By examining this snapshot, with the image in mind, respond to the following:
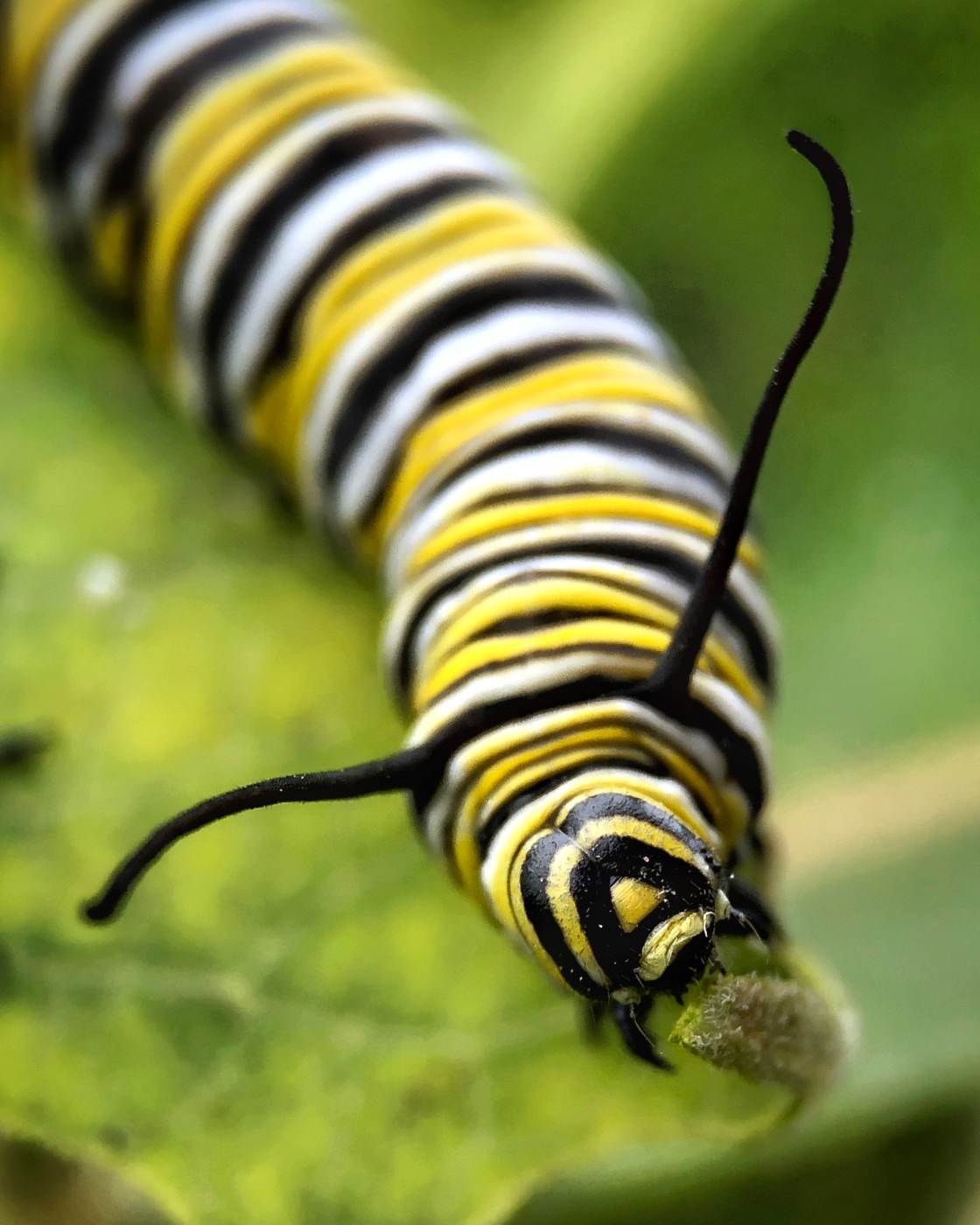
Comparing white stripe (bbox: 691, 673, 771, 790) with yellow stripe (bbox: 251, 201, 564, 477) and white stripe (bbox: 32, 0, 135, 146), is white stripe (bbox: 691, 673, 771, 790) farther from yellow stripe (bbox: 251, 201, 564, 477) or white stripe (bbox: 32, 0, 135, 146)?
→ white stripe (bbox: 32, 0, 135, 146)

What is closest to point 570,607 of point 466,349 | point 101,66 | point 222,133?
point 466,349

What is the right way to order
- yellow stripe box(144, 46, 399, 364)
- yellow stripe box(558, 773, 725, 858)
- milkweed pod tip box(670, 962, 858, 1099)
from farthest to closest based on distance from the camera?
1. yellow stripe box(144, 46, 399, 364)
2. yellow stripe box(558, 773, 725, 858)
3. milkweed pod tip box(670, 962, 858, 1099)

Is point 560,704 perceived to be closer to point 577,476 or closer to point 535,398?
point 577,476

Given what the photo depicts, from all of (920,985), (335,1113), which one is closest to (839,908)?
(920,985)

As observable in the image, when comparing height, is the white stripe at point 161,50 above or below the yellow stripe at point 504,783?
below

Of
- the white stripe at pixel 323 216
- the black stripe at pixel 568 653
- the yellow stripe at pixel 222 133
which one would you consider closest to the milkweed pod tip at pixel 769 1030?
the black stripe at pixel 568 653

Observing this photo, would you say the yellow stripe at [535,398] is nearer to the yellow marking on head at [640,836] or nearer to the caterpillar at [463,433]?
the caterpillar at [463,433]

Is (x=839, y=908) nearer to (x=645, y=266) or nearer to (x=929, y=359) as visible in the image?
(x=929, y=359)

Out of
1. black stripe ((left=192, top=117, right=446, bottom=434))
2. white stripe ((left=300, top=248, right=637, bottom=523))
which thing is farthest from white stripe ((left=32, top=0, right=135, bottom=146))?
white stripe ((left=300, top=248, right=637, bottom=523))
